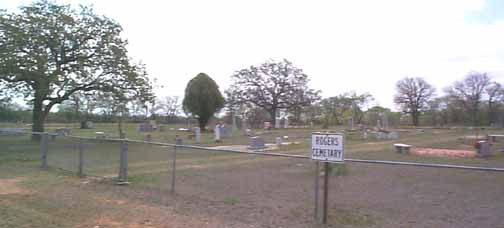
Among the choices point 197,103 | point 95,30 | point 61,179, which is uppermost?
point 95,30

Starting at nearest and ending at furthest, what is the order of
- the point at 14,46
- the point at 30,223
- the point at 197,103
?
the point at 30,223
the point at 14,46
the point at 197,103

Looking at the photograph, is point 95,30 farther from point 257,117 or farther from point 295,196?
point 257,117

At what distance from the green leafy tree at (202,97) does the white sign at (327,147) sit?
45.2 metres

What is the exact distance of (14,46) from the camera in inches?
908

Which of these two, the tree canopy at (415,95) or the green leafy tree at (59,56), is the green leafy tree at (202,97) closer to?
the green leafy tree at (59,56)

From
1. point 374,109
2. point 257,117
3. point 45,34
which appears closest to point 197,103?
point 257,117

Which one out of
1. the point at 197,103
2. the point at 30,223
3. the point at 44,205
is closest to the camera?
the point at 30,223

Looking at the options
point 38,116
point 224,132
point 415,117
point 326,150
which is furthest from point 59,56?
point 415,117

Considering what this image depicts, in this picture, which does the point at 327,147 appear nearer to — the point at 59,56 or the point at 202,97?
the point at 59,56

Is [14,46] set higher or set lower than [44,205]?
higher

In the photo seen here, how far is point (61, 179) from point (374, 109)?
8713 centimetres

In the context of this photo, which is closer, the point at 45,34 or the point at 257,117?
the point at 45,34

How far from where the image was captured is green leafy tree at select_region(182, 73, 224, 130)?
167 ft

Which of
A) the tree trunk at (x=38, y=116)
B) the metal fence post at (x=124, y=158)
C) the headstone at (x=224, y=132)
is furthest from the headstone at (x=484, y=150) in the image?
the tree trunk at (x=38, y=116)
